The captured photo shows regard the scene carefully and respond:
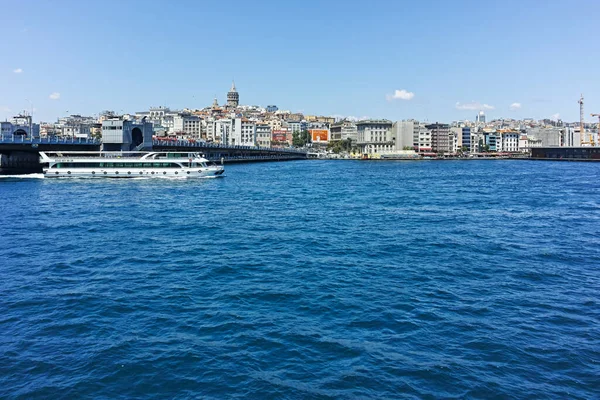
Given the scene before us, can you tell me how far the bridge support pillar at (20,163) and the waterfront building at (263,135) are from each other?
79.7 metres

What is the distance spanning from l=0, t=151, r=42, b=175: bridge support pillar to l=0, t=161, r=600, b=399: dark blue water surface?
140ft

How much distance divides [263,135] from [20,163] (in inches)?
3277

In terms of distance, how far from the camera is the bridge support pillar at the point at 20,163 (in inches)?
2283

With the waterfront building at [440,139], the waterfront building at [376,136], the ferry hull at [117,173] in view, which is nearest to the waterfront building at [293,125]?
the waterfront building at [376,136]

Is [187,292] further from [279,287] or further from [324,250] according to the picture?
[324,250]

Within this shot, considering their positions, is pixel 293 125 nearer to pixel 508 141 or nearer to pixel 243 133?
pixel 243 133

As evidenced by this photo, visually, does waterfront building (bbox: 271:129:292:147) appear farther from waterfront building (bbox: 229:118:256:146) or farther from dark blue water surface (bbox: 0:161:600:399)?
dark blue water surface (bbox: 0:161:600:399)

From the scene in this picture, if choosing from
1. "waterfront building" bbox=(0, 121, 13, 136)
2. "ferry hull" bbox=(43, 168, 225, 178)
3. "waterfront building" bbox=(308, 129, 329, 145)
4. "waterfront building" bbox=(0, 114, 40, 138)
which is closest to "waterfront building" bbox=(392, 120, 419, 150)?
"waterfront building" bbox=(308, 129, 329, 145)

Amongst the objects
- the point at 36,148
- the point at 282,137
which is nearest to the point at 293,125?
the point at 282,137

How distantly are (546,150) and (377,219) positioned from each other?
112716 millimetres

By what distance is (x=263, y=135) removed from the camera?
457 ft

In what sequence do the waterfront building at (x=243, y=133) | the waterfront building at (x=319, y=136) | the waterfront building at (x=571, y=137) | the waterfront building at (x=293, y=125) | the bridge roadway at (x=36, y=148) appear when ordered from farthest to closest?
the waterfront building at (x=293, y=125) < the waterfront building at (x=319, y=136) < the waterfront building at (x=571, y=137) < the waterfront building at (x=243, y=133) < the bridge roadway at (x=36, y=148)

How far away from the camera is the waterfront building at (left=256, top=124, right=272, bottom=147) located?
138 m

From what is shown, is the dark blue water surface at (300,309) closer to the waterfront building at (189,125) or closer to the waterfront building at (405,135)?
the waterfront building at (405,135)
